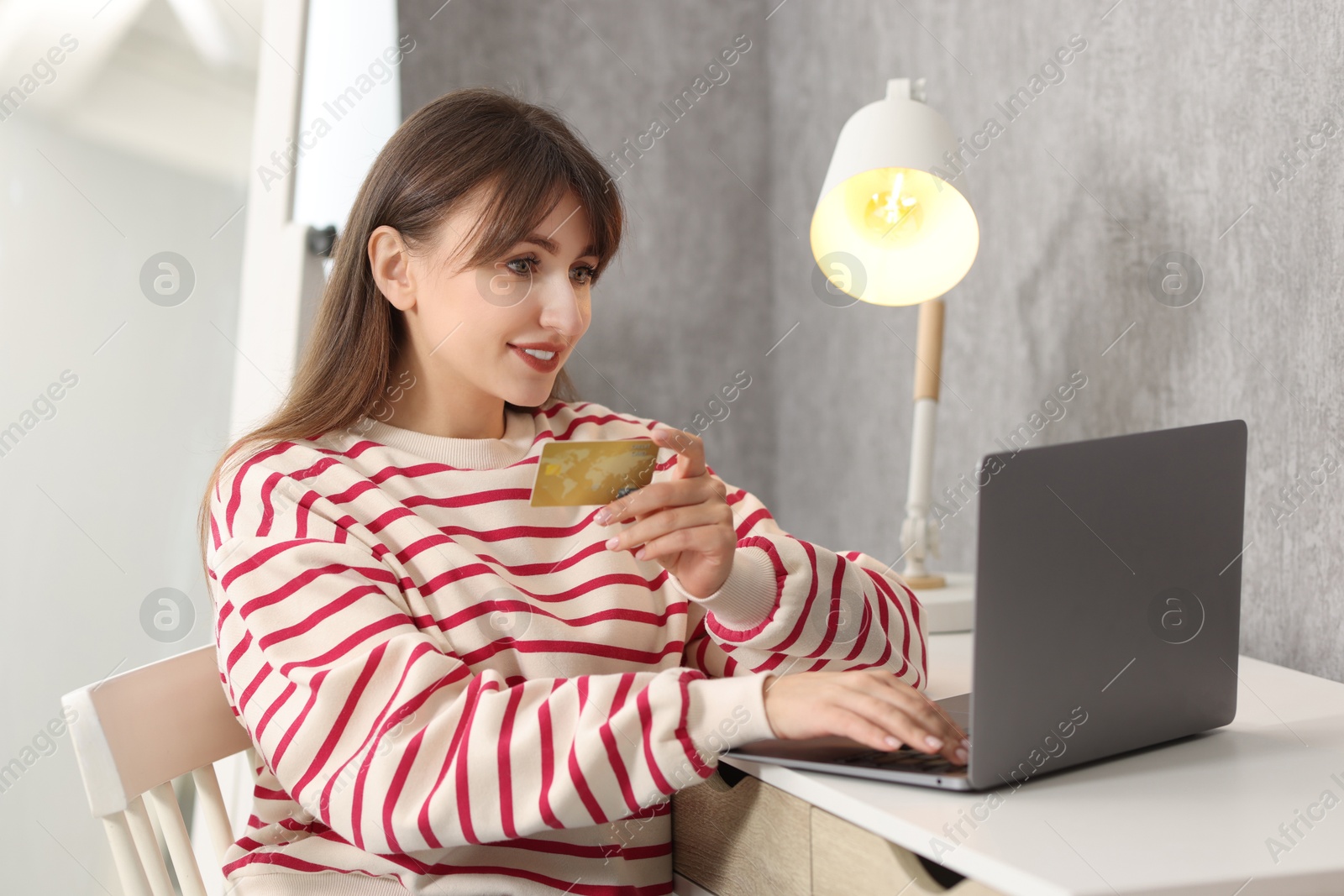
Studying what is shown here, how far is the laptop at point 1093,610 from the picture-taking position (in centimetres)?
69

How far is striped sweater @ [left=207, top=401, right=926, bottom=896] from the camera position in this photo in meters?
0.77

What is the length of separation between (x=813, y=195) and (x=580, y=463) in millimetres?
Result: 1402

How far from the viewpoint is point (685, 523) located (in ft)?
2.99

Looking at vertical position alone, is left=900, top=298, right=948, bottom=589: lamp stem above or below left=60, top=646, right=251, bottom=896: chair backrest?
above

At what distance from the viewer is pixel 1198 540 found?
809 millimetres

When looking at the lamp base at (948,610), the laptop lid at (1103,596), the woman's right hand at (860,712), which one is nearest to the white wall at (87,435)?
the lamp base at (948,610)

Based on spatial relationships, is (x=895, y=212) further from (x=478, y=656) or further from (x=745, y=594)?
(x=478, y=656)

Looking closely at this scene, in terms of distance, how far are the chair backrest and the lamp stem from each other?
861 millimetres

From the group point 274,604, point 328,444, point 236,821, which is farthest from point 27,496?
point 274,604

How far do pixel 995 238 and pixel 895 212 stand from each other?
1.07ft

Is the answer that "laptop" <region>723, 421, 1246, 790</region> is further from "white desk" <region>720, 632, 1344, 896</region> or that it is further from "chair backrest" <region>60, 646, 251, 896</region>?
"chair backrest" <region>60, 646, 251, 896</region>

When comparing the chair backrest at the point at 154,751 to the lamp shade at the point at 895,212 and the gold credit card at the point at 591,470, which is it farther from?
the lamp shade at the point at 895,212

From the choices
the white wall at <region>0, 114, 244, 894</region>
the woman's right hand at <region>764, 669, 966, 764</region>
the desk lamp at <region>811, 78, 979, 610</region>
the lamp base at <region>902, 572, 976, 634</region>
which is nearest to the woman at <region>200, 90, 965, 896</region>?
the woman's right hand at <region>764, 669, 966, 764</region>

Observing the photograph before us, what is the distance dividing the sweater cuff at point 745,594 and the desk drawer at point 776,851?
0.41ft
